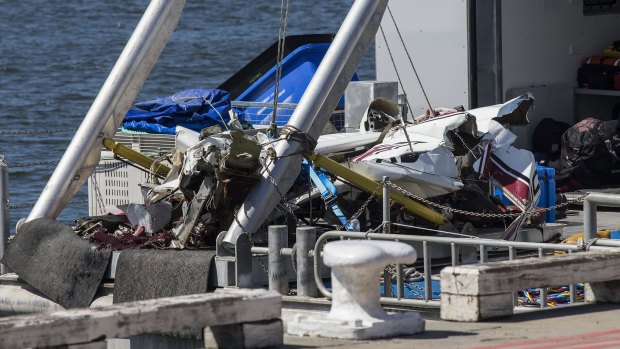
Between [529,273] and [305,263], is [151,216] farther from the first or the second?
[529,273]

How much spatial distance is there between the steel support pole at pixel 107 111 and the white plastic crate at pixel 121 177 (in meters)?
0.95

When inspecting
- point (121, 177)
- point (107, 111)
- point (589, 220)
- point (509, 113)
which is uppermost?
point (107, 111)

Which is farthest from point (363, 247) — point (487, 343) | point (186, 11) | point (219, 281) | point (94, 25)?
point (186, 11)

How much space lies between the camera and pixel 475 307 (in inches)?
353

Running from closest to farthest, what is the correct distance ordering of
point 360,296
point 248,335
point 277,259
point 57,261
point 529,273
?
point 248,335
point 360,296
point 529,273
point 277,259
point 57,261

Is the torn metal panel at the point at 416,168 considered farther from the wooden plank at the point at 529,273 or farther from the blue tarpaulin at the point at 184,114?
the wooden plank at the point at 529,273

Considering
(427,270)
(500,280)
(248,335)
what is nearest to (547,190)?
(427,270)

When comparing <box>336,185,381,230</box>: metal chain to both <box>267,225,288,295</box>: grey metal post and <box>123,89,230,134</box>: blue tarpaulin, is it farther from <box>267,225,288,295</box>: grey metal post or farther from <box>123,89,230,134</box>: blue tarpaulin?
<box>123,89,230,134</box>: blue tarpaulin

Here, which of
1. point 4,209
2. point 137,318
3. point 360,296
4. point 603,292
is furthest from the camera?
point 4,209

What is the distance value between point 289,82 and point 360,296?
869cm

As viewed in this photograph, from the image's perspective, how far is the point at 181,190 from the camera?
12578 mm

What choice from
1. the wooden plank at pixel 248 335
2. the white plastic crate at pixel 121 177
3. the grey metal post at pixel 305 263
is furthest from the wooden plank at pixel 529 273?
the white plastic crate at pixel 121 177

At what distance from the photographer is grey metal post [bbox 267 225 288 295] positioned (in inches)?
444

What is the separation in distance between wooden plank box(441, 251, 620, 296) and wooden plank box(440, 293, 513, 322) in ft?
0.13
